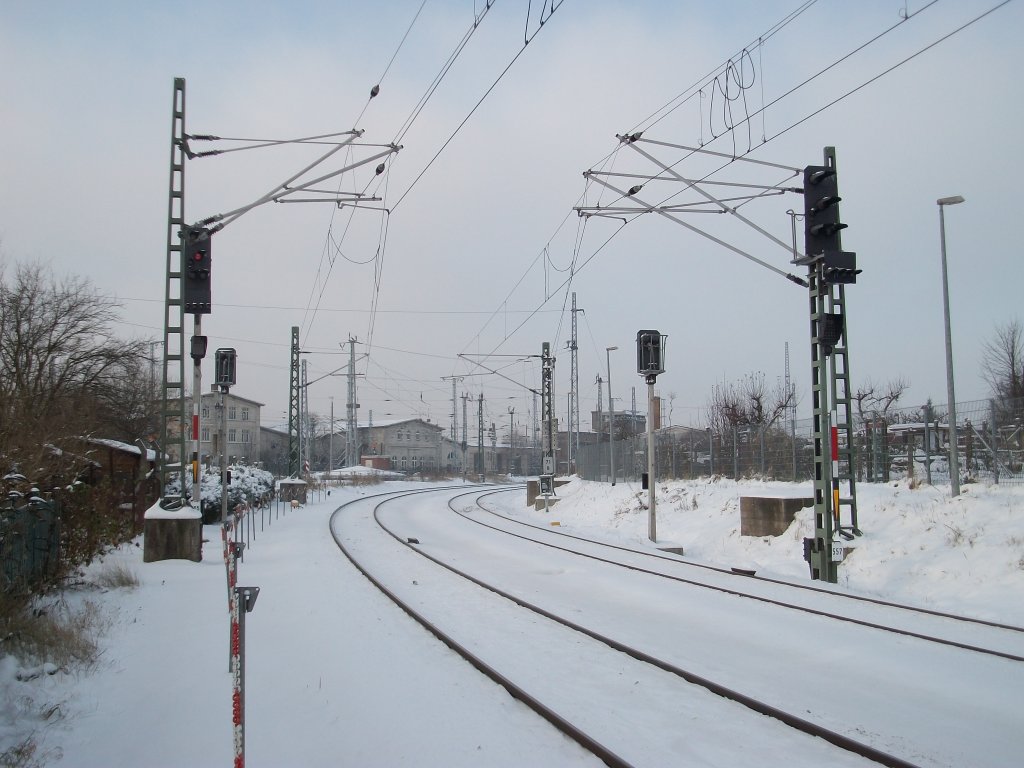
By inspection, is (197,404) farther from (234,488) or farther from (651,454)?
(234,488)

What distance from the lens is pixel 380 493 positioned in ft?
152

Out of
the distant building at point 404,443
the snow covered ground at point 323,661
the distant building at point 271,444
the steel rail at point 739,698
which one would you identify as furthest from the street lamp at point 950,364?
the distant building at point 404,443

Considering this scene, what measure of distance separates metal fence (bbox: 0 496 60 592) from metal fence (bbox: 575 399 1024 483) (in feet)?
56.7

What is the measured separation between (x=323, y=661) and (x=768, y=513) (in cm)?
1325

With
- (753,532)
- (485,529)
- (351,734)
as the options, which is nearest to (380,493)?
(485,529)

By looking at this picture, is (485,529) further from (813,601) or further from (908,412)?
(813,601)

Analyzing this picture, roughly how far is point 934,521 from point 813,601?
510 centimetres

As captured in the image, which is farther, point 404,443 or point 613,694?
point 404,443

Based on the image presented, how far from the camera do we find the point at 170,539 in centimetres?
1478

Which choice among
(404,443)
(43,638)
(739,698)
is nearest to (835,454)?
(739,698)

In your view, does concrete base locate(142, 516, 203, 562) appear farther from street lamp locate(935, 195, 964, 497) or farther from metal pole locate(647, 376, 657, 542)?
street lamp locate(935, 195, 964, 497)

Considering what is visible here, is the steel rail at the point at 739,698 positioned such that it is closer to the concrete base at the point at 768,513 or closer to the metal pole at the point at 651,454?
the metal pole at the point at 651,454

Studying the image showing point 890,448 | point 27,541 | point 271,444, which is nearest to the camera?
point 27,541

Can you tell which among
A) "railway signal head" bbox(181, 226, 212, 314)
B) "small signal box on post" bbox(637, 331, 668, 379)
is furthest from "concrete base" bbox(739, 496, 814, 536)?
"railway signal head" bbox(181, 226, 212, 314)
